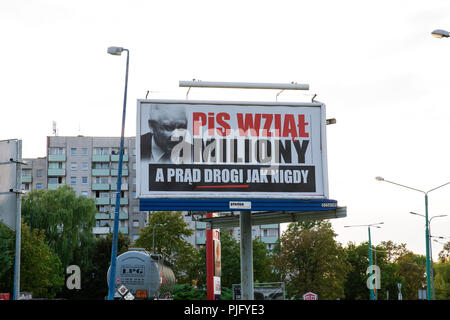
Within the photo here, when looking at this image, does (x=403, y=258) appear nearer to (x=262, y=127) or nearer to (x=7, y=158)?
(x=262, y=127)

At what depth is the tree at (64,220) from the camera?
72688 mm

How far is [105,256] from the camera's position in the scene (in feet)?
279

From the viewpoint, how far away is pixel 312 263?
249 feet

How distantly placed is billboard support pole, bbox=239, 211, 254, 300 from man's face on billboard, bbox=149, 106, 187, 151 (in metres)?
3.60

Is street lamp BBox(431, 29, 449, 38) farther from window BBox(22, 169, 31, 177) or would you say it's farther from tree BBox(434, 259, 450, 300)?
window BBox(22, 169, 31, 177)

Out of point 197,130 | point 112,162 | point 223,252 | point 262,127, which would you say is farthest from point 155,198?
point 112,162

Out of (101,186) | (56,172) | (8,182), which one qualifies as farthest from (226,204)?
(56,172)

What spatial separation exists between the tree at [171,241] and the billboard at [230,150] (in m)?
55.4

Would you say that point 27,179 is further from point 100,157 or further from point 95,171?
point 100,157

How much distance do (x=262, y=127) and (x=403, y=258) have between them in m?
84.1

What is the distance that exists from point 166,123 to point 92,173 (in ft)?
334

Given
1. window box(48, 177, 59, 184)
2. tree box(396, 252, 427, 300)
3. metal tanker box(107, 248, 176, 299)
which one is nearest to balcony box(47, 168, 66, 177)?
window box(48, 177, 59, 184)

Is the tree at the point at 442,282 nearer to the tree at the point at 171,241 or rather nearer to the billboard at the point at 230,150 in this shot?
the tree at the point at 171,241
